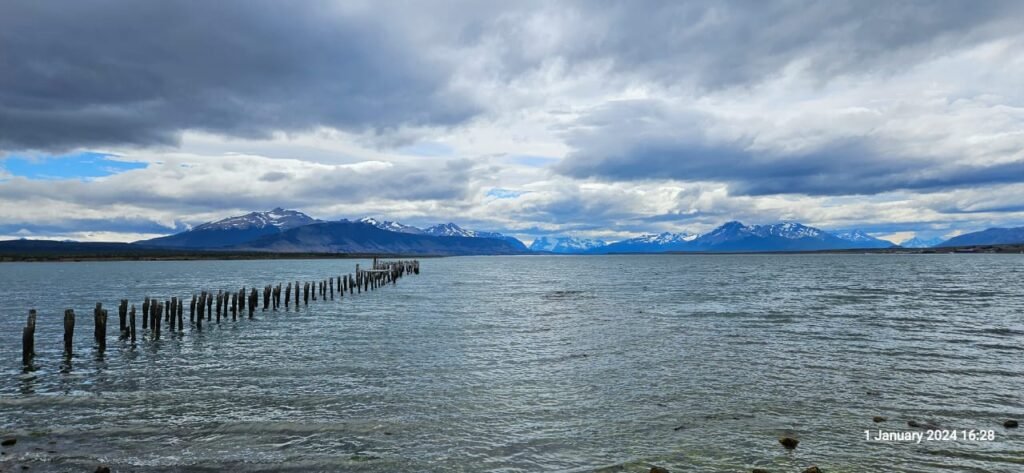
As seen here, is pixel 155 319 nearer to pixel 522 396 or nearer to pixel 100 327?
pixel 100 327

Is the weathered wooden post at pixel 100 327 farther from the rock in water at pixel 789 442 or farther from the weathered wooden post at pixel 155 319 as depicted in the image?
the rock in water at pixel 789 442

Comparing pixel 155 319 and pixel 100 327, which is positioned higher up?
pixel 100 327

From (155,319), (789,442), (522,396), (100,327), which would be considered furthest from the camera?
(155,319)

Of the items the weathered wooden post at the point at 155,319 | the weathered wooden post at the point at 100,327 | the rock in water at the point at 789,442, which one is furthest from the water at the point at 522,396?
the weathered wooden post at the point at 155,319

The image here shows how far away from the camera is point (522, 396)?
14.8 meters

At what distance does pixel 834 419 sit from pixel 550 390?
21.2 feet

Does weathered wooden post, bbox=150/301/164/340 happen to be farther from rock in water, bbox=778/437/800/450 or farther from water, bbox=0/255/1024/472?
rock in water, bbox=778/437/800/450

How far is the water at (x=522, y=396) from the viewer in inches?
421

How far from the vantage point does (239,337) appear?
2686cm

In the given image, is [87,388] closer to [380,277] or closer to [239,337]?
[239,337]

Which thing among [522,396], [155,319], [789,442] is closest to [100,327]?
[155,319]

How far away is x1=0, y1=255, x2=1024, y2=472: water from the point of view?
10703mm

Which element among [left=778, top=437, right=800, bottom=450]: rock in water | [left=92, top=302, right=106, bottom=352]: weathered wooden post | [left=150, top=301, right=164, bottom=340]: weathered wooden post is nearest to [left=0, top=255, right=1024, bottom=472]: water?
[left=778, top=437, right=800, bottom=450]: rock in water

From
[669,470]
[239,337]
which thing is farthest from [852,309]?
[239,337]
